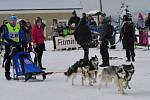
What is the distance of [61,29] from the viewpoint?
25.1 meters

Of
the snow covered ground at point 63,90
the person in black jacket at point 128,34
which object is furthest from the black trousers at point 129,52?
the snow covered ground at point 63,90

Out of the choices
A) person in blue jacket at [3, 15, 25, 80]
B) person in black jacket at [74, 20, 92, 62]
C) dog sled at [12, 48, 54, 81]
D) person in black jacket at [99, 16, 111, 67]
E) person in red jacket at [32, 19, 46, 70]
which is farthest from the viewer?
person in black jacket at [74, 20, 92, 62]

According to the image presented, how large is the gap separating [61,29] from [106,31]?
407 inches

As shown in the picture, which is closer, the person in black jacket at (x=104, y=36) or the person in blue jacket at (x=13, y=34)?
the person in blue jacket at (x=13, y=34)

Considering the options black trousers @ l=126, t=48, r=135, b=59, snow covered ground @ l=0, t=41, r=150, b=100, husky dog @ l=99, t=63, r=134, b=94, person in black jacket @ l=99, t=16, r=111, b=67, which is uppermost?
person in black jacket @ l=99, t=16, r=111, b=67

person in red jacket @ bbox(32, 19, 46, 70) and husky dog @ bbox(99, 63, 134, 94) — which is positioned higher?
person in red jacket @ bbox(32, 19, 46, 70)

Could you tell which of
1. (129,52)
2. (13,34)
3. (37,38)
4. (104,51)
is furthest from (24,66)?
(129,52)

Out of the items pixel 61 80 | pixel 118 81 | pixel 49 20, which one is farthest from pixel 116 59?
pixel 49 20

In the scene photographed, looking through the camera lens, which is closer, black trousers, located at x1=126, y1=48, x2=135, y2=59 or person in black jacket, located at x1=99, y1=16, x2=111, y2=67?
person in black jacket, located at x1=99, y1=16, x2=111, y2=67

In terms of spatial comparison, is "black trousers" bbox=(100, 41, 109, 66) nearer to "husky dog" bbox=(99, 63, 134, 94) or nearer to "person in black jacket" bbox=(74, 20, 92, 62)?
"person in black jacket" bbox=(74, 20, 92, 62)

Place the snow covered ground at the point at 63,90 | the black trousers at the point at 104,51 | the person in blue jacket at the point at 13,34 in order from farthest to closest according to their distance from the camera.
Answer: the black trousers at the point at 104,51 < the person in blue jacket at the point at 13,34 < the snow covered ground at the point at 63,90

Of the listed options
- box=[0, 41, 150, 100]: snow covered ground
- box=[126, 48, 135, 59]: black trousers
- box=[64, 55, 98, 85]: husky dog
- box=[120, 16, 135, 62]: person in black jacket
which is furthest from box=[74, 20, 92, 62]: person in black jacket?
box=[64, 55, 98, 85]: husky dog

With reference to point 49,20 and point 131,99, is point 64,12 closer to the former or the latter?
point 49,20

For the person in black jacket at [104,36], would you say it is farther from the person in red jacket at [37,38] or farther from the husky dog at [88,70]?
the husky dog at [88,70]
